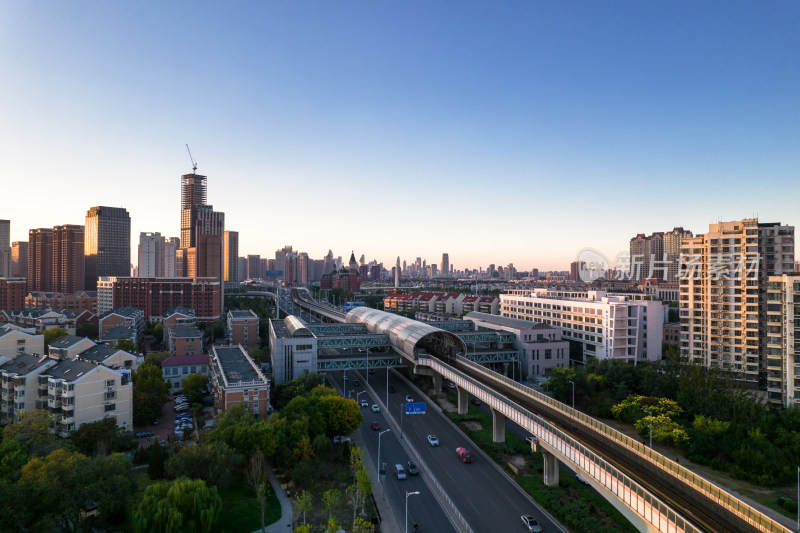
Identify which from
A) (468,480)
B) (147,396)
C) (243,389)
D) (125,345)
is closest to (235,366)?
(243,389)

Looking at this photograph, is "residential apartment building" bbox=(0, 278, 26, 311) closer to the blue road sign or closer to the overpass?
the blue road sign

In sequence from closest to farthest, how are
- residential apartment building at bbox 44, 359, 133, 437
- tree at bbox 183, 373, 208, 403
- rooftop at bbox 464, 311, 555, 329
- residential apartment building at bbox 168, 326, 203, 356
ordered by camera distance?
residential apartment building at bbox 44, 359, 133, 437
tree at bbox 183, 373, 208, 403
rooftop at bbox 464, 311, 555, 329
residential apartment building at bbox 168, 326, 203, 356

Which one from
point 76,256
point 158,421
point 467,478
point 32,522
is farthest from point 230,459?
point 76,256

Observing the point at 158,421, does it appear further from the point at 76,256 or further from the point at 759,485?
the point at 76,256

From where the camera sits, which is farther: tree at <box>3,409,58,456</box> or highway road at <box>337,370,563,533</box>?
tree at <box>3,409,58,456</box>

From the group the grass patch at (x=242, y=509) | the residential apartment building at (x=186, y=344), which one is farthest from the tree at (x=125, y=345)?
the grass patch at (x=242, y=509)

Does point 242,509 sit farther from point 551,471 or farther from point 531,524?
point 551,471

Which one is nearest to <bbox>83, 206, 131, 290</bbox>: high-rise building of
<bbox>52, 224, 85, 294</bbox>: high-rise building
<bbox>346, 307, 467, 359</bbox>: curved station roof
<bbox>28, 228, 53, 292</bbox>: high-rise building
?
<bbox>52, 224, 85, 294</bbox>: high-rise building
